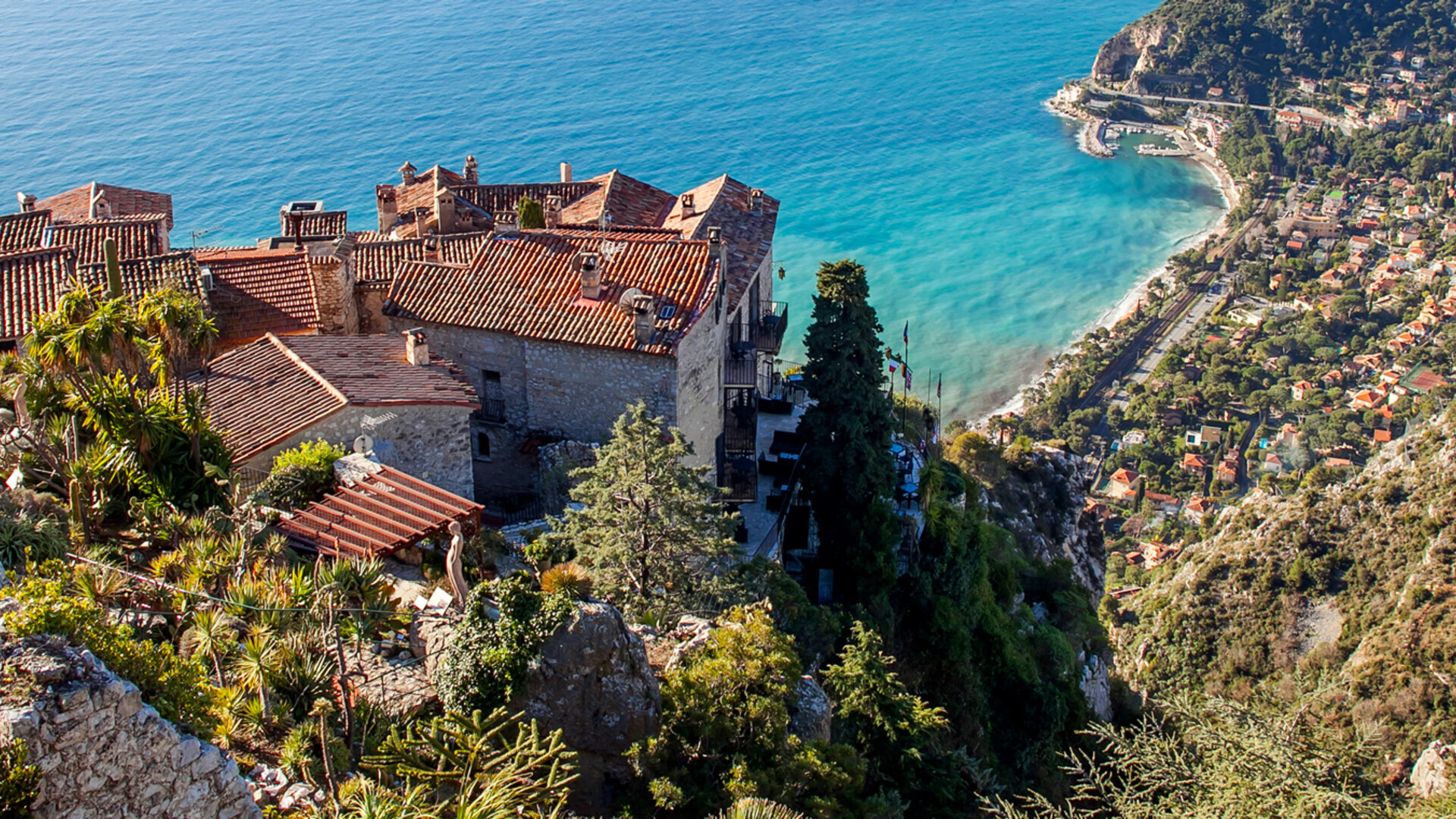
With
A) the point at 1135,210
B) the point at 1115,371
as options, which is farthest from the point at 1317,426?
the point at 1135,210

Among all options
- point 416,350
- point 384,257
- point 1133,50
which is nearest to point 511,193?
point 384,257

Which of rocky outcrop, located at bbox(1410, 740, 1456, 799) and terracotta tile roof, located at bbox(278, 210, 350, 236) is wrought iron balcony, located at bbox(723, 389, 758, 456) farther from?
rocky outcrop, located at bbox(1410, 740, 1456, 799)

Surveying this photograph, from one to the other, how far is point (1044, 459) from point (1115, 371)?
5445cm

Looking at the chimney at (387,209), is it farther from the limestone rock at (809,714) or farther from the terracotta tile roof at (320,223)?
the limestone rock at (809,714)

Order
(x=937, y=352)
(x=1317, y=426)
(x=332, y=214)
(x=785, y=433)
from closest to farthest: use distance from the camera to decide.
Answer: (x=785, y=433) → (x=332, y=214) → (x=937, y=352) → (x=1317, y=426)

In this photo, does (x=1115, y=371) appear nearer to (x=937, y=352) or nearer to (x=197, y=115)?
(x=937, y=352)

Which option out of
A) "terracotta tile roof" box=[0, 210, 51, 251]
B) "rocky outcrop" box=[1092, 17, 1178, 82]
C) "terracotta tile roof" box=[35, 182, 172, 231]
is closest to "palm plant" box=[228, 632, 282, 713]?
"terracotta tile roof" box=[0, 210, 51, 251]

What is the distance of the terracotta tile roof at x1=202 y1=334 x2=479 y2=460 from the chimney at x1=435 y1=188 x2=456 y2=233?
11.6 metres

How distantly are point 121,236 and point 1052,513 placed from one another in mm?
41967

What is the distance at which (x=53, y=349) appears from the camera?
21500mm

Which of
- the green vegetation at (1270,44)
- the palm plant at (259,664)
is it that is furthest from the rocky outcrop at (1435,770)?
the green vegetation at (1270,44)

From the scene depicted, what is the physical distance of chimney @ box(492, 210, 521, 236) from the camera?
36344mm

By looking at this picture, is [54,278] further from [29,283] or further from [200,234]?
[200,234]

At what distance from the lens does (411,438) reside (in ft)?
87.8
